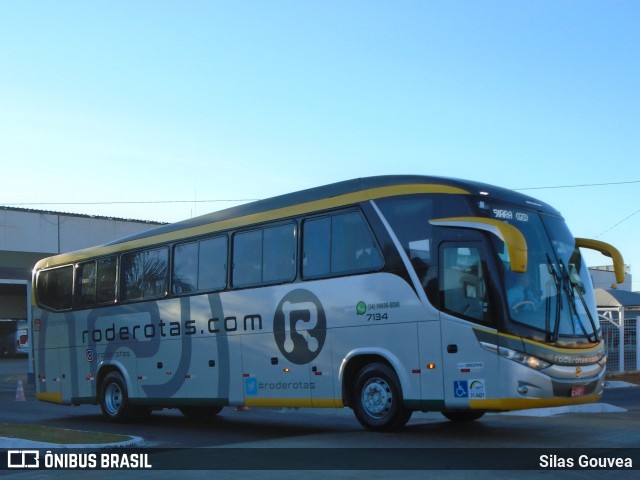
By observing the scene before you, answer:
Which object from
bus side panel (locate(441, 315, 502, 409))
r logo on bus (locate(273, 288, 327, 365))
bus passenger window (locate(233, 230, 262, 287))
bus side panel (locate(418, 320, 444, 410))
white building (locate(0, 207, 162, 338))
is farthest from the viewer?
white building (locate(0, 207, 162, 338))

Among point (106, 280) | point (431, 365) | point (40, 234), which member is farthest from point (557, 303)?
point (40, 234)

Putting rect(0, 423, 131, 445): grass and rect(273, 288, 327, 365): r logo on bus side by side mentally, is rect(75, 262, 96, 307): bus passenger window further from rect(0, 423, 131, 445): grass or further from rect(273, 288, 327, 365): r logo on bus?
rect(273, 288, 327, 365): r logo on bus

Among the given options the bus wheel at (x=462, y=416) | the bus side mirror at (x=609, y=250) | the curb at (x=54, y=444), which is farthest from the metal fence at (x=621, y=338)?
the curb at (x=54, y=444)

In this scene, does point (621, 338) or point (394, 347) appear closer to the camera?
point (394, 347)

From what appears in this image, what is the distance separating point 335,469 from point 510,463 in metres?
2.02

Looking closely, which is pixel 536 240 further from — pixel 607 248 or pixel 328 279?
pixel 328 279

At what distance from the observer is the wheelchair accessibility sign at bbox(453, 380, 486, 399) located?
11.8m

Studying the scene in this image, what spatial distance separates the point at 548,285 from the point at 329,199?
12.2 ft

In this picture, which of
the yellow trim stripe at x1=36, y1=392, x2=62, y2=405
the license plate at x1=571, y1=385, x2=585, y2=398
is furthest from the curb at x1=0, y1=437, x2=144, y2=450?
the yellow trim stripe at x1=36, y1=392, x2=62, y2=405

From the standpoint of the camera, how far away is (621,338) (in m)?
28.6

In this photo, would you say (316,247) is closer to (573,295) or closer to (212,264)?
(212,264)

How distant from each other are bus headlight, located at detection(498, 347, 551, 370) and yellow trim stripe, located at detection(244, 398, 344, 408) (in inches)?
119

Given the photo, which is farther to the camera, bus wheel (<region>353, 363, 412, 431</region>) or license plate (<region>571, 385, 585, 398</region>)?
bus wheel (<region>353, 363, 412, 431</region>)

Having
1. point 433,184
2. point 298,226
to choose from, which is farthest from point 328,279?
point 433,184
